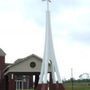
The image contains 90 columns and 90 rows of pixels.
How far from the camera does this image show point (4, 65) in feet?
172

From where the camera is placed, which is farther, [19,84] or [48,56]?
[19,84]

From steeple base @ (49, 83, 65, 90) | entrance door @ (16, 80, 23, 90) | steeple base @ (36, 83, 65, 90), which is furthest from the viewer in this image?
entrance door @ (16, 80, 23, 90)

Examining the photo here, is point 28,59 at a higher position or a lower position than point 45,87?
higher

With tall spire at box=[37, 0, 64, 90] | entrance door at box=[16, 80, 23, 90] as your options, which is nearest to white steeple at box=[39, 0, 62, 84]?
tall spire at box=[37, 0, 64, 90]

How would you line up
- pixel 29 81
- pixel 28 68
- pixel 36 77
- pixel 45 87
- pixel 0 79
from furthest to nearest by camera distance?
pixel 29 81 < pixel 0 79 < pixel 36 77 < pixel 28 68 < pixel 45 87

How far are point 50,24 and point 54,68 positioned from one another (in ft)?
15.0

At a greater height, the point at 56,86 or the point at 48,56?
the point at 48,56

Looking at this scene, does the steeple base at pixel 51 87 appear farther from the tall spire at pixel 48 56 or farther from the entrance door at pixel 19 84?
the entrance door at pixel 19 84

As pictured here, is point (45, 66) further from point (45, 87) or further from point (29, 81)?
point (29, 81)

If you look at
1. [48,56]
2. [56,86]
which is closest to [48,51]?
[48,56]

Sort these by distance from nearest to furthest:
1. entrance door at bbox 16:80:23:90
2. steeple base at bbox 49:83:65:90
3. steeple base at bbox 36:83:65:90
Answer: steeple base at bbox 36:83:65:90
steeple base at bbox 49:83:65:90
entrance door at bbox 16:80:23:90

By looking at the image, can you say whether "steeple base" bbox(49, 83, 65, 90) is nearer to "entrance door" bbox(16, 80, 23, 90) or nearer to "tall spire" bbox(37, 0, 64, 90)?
"tall spire" bbox(37, 0, 64, 90)

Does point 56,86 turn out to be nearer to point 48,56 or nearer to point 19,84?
point 48,56

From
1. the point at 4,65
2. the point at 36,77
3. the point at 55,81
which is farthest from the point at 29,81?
the point at 55,81
